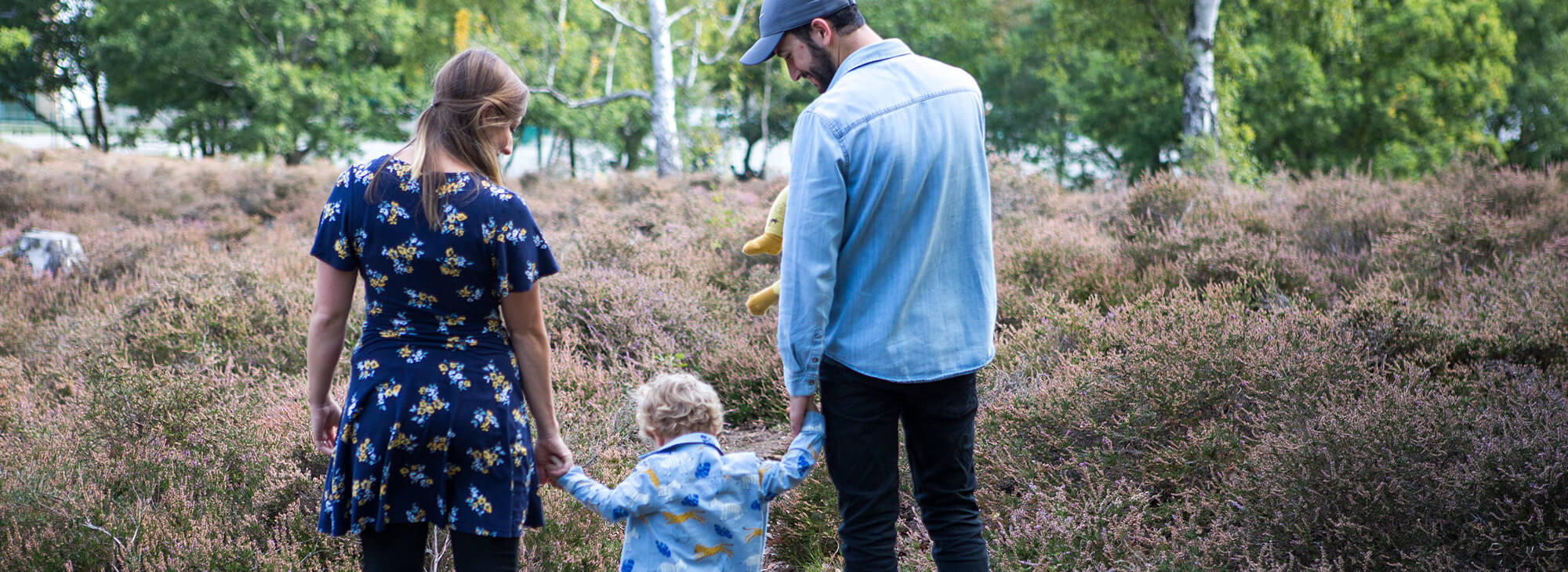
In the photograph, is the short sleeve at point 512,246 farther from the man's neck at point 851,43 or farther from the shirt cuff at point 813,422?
the man's neck at point 851,43

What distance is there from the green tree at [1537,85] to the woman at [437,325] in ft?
81.8

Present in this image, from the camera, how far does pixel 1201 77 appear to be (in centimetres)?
1209

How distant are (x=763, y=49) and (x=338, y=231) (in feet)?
3.22

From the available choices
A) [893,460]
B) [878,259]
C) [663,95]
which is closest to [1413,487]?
[893,460]

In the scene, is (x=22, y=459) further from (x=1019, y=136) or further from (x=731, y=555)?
(x=1019, y=136)

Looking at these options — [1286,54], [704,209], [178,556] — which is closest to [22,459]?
[178,556]

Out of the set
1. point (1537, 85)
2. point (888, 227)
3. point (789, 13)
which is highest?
point (1537, 85)

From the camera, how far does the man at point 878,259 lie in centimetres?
203

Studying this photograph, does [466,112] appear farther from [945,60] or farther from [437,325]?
[945,60]

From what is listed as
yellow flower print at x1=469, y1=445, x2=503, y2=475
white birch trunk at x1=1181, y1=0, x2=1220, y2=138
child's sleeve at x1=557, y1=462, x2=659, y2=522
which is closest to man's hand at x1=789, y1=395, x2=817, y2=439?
child's sleeve at x1=557, y1=462, x2=659, y2=522

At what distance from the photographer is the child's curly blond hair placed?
2.33m

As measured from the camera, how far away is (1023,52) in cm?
2727

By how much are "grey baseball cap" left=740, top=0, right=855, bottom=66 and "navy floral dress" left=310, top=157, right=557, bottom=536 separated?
65 centimetres

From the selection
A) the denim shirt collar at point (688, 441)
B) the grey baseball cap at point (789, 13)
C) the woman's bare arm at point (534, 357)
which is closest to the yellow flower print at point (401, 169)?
the woman's bare arm at point (534, 357)
